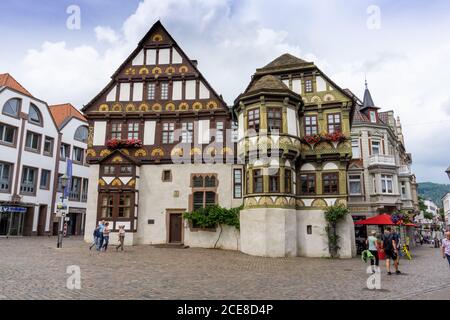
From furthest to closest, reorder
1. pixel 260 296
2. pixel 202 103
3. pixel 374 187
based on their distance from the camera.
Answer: pixel 374 187, pixel 202 103, pixel 260 296

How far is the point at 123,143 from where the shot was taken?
26078 millimetres

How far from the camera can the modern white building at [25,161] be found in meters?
33.7

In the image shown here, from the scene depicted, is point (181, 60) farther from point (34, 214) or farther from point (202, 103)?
point (34, 214)

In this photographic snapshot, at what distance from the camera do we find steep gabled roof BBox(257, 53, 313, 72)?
24.6m

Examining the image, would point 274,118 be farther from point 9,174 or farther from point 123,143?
point 9,174

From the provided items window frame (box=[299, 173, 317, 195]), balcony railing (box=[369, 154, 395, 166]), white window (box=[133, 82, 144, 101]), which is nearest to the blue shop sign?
white window (box=[133, 82, 144, 101])

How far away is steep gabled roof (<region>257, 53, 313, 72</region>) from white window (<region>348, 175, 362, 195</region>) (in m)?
13.9

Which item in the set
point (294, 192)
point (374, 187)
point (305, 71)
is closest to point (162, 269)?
point (294, 192)

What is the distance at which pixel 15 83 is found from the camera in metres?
37.6

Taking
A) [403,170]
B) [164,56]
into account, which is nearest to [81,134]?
[164,56]

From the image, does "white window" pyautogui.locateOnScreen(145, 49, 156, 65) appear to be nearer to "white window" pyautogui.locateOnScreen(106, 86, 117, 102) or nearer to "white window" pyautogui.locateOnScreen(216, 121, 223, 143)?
"white window" pyautogui.locateOnScreen(106, 86, 117, 102)

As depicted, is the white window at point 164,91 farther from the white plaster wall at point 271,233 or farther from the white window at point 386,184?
the white window at point 386,184

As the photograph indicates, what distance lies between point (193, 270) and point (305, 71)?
52.6 feet

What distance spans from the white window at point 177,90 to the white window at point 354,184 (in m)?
17.7
